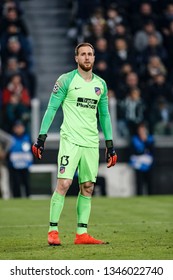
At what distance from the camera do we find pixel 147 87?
1009 inches

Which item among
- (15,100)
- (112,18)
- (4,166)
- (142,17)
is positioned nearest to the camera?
(4,166)

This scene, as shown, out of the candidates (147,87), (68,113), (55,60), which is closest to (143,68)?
(147,87)

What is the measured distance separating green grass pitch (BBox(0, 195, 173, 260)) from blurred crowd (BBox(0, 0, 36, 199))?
2.24 m

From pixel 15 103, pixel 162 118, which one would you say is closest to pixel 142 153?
pixel 162 118

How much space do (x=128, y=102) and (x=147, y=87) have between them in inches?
41.8

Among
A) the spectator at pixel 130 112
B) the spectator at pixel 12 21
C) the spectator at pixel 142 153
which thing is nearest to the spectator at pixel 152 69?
the spectator at pixel 130 112

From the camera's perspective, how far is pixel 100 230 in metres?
15.2

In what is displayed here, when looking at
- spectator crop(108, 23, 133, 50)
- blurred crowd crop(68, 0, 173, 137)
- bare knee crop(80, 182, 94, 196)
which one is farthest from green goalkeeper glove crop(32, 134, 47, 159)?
spectator crop(108, 23, 133, 50)

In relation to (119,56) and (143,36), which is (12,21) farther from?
(143,36)

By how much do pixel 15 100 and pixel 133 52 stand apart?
346 centimetres

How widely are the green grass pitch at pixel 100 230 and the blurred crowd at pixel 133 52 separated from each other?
3.21 m

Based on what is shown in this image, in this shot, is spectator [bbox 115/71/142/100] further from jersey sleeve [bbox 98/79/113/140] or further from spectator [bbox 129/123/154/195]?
jersey sleeve [bbox 98/79/113/140]

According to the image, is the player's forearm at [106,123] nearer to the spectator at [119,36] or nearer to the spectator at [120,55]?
the spectator at [120,55]

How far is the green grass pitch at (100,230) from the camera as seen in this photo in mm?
12094
